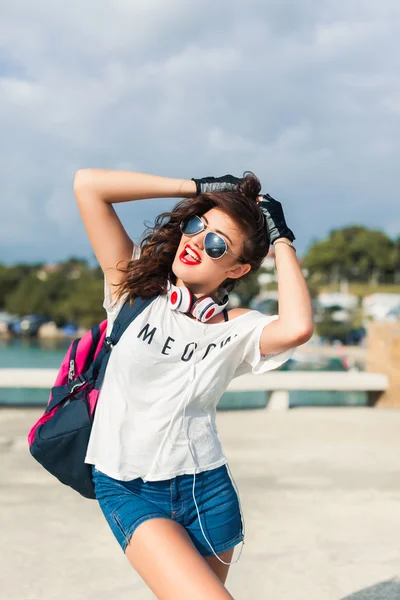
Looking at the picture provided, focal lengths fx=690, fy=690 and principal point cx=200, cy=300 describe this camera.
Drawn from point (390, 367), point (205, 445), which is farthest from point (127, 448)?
point (390, 367)

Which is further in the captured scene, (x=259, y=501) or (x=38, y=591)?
(x=259, y=501)

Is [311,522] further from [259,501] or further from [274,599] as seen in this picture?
A: [274,599]

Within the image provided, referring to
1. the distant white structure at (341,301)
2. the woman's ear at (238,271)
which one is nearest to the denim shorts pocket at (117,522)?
the woman's ear at (238,271)

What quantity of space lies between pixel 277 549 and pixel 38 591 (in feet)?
4.66

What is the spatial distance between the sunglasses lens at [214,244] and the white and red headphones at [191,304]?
0.14 metres

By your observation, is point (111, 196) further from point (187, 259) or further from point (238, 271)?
point (238, 271)

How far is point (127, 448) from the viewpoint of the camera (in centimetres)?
197

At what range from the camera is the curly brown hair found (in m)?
2.11

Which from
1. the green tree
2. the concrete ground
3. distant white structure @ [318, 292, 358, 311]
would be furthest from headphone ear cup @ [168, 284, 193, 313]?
the green tree

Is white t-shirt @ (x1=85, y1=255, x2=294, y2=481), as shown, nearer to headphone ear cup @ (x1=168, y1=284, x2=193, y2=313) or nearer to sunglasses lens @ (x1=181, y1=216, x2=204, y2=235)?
headphone ear cup @ (x1=168, y1=284, x2=193, y2=313)

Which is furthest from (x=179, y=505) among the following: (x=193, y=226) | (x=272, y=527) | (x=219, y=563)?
(x=272, y=527)

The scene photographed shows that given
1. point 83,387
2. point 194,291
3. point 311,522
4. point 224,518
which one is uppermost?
point 194,291

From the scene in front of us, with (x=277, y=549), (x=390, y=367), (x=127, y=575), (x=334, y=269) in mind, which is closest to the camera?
(x=127, y=575)

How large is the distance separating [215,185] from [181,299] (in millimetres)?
374
